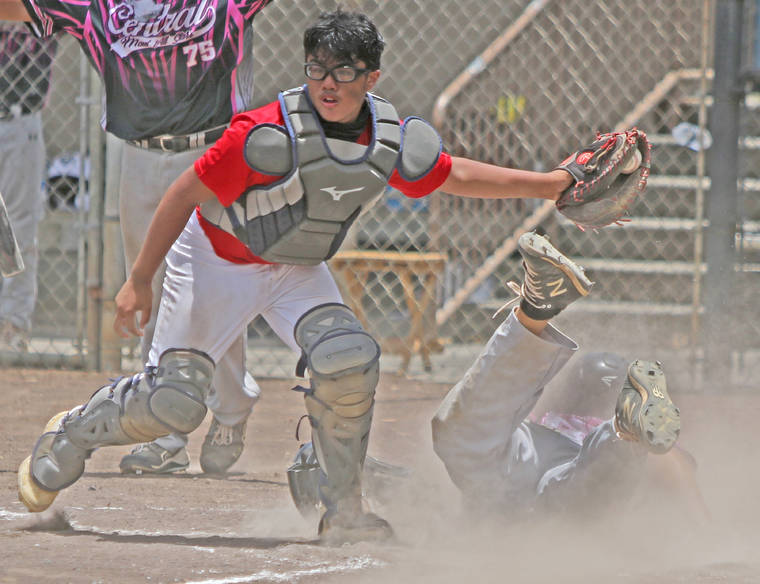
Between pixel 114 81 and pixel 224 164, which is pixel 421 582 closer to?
pixel 224 164

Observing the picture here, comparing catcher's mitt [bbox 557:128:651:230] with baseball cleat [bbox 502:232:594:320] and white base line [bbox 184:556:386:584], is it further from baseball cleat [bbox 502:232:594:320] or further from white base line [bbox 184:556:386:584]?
white base line [bbox 184:556:386:584]

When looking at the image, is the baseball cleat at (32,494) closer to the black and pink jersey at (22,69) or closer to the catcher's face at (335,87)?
the catcher's face at (335,87)

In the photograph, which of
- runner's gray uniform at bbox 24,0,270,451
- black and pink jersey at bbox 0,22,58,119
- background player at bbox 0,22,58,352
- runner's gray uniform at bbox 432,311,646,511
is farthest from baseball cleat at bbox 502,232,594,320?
black and pink jersey at bbox 0,22,58,119

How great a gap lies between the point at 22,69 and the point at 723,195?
176 inches

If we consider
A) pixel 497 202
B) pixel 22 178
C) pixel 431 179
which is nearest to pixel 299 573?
pixel 431 179

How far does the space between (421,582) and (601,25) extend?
6876 mm

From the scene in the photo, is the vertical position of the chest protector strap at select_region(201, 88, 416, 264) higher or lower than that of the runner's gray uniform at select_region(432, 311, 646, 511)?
higher

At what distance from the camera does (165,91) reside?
14.6ft

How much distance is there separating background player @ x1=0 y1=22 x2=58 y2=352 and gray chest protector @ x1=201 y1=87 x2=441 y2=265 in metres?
3.92

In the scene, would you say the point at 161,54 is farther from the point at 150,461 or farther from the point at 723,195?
the point at 723,195

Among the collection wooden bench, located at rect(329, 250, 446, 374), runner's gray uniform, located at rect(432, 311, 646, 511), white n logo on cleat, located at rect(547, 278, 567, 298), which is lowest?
wooden bench, located at rect(329, 250, 446, 374)

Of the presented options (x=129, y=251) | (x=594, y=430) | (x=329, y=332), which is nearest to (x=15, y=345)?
(x=129, y=251)

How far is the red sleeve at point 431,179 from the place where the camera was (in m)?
3.40

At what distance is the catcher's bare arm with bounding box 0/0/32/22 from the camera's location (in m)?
4.29
